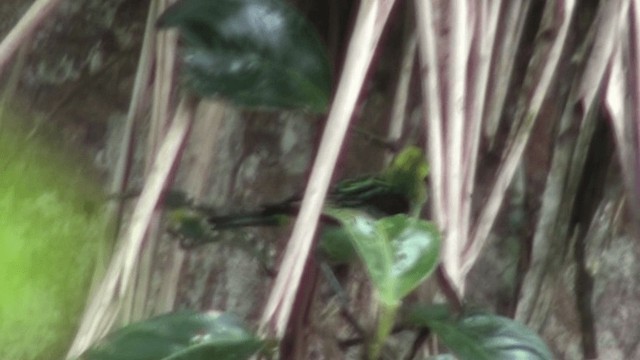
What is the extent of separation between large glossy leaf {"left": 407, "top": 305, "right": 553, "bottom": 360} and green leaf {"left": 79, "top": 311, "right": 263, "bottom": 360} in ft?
0.40

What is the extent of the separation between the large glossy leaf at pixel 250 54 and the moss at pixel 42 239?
0.13 meters

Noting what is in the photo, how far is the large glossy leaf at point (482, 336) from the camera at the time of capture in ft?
1.91

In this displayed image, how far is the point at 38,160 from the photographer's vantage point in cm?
72

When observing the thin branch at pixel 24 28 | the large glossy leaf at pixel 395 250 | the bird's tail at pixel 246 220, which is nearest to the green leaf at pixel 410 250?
the large glossy leaf at pixel 395 250

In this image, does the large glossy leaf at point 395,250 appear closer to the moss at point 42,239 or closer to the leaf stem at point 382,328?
the leaf stem at point 382,328

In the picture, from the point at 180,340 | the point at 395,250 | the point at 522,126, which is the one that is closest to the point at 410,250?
the point at 395,250

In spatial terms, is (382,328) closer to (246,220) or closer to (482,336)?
(482,336)

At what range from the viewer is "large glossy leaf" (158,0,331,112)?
25.5 inches

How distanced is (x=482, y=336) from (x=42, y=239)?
277mm

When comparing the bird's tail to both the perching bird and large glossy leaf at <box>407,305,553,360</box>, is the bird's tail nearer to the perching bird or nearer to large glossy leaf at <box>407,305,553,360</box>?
the perching bird

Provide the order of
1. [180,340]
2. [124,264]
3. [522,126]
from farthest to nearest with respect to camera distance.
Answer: [522,126], [124,264], [180,340]

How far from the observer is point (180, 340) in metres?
0.55

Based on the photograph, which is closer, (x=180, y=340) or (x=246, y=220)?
(x=180, y=340)

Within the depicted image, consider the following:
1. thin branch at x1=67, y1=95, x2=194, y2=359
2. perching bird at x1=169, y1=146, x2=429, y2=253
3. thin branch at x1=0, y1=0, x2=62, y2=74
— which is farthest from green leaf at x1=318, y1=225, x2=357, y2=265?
thin branch at x1=0, y1=0, x2=62, y2=74
